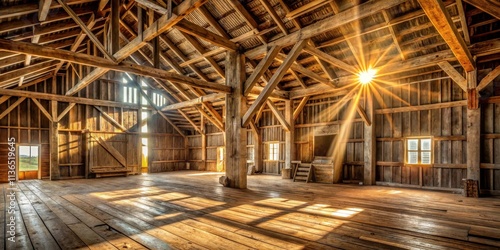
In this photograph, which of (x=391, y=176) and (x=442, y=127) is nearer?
(x=442, y=127)

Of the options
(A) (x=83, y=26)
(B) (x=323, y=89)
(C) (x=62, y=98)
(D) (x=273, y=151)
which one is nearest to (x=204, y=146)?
(D) (x=273, y=151)

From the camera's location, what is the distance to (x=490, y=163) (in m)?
6.75

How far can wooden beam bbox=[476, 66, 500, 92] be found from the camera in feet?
20.2

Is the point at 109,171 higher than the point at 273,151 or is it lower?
lower

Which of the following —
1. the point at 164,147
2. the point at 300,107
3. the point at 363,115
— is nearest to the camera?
the point at 363,115

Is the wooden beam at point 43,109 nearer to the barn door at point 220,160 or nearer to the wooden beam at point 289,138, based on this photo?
the barn door at point 220,160

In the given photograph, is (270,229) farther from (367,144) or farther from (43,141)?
(43,141)

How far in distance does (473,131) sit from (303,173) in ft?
16.5

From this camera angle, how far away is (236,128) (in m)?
7.26

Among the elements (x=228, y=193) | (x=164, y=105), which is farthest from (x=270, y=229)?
(x=164, y=105)

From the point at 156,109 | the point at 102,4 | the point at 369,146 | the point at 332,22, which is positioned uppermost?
the point at 102,4

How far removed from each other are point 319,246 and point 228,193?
375 cm

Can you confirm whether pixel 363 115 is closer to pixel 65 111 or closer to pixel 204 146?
pixel 204 146

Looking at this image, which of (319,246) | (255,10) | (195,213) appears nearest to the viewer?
(319,246)
